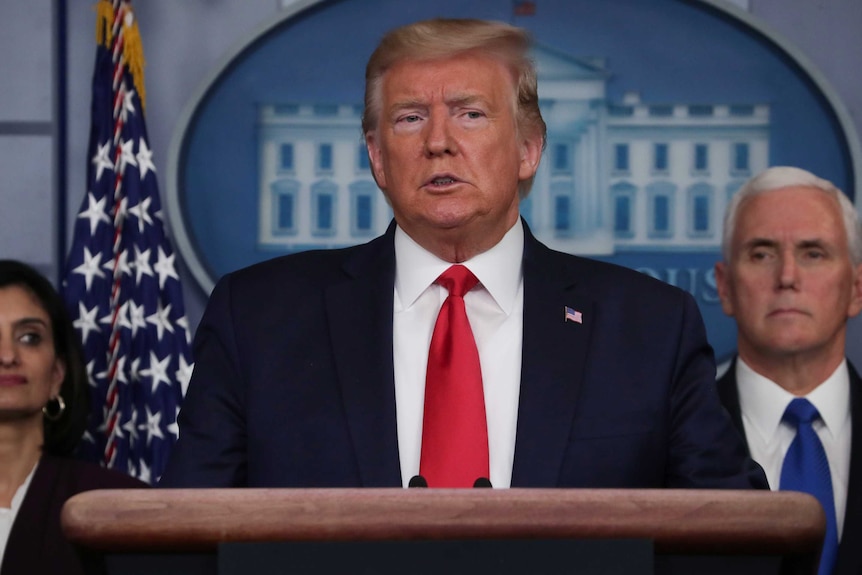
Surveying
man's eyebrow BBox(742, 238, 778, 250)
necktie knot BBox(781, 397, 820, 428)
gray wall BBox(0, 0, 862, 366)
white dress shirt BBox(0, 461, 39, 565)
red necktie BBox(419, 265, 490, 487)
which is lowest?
white dress shirt BBox(0, 461, 39, 565)

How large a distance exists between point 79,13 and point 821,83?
2060 mm

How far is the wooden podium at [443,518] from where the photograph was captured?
3.26 ft

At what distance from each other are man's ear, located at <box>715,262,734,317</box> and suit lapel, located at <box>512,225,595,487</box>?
1.12 metres

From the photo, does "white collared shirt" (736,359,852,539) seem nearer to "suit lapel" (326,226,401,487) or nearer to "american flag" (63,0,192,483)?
"suit lapel" (326,226,401,487)

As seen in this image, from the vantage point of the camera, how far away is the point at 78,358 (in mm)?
3334

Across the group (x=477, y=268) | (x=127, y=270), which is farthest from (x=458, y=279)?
(x=127, y=270)

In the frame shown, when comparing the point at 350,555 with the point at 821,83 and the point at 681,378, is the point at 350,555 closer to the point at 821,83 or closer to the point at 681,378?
the point at 681,378

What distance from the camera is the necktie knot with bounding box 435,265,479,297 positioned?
6.32 feet

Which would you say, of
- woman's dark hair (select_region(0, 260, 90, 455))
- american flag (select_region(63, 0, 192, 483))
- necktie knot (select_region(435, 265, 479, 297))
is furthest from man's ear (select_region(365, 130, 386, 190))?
woman's dark hair (select_region(0, 260, 90, 455))

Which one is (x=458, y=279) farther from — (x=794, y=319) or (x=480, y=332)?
(x=794, y=319)

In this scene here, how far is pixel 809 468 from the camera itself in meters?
2.76

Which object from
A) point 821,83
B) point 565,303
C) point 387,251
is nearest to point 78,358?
point 387,251

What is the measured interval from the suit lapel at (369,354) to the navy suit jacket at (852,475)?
1200 mm

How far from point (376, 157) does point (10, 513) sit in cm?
161
